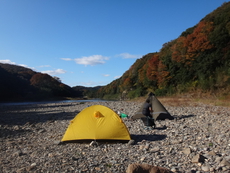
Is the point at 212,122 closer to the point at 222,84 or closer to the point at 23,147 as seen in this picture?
the point at 23,147

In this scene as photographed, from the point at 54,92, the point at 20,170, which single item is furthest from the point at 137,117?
the point at 54,92

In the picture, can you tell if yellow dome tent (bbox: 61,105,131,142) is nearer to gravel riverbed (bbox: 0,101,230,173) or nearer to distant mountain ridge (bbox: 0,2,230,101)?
gravel riverbed (bbox: 0,101,230,173)

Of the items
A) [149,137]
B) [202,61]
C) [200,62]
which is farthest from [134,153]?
[200,62]

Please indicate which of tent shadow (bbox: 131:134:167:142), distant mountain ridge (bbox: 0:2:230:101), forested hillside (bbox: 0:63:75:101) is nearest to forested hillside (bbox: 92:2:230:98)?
distant mountain ridge (bbox: 0:2:230:101)

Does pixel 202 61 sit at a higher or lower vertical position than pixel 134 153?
higher

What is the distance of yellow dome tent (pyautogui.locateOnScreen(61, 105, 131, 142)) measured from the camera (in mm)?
8485

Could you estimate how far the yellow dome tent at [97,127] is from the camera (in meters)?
8.49

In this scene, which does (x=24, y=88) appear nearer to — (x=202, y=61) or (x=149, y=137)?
(x=202, y=61)

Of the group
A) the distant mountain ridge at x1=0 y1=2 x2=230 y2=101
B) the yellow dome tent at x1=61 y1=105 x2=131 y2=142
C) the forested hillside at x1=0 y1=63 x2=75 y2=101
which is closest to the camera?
the yellow dome tent at x1=61 y1=105 x2=131 y2=142

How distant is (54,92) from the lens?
300 feet

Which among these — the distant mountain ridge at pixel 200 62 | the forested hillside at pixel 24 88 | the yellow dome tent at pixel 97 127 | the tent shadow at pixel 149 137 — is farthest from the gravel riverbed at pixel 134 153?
the forested hillside at pixel 24 88

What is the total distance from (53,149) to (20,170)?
215cm

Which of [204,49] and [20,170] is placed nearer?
[20,170]

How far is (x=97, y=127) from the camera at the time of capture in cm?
871
